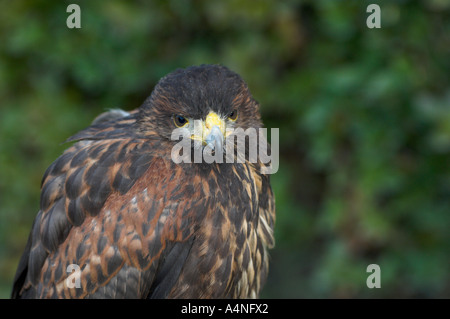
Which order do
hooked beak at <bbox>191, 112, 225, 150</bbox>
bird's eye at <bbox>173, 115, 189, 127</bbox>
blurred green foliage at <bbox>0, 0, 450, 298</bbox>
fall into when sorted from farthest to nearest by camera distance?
1. blurred green foliage at <bbox>0, 0, 450, 298</bbox>
2. bird's eye at <bbox>173, 115, 189, 127</bbox>
3. hooked beak at <bbox>191, 112, 225, 150</bbox>

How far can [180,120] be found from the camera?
8.50 feet

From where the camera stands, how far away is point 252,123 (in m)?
2.75

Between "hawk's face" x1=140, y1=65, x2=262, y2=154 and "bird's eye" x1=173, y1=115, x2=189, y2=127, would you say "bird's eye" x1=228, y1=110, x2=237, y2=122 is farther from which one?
"bird's eye" x1=173, y1=115, x2=189, y2=127

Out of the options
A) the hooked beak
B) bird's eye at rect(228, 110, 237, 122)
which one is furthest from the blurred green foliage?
the hooked beak

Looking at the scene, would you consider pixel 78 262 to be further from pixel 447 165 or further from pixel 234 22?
pixel 447 165

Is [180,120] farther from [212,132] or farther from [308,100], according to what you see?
[308,100]

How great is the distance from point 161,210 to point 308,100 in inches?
81.5

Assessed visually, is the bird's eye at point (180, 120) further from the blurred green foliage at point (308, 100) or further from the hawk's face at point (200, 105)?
the blurred green foliage at point (308, 100)

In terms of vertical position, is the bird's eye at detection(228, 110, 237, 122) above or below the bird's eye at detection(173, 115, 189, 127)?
above

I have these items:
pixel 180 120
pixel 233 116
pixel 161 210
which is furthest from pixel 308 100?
pixel 161 210

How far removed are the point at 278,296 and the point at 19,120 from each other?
251 cm

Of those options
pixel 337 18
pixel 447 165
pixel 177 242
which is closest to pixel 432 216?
pixel 447 165

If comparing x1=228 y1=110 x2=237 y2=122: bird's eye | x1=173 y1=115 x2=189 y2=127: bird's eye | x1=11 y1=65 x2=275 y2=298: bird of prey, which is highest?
x1=228 y1=110 x2=237 y2=122: bird's eye

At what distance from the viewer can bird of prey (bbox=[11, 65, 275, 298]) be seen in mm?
2531
